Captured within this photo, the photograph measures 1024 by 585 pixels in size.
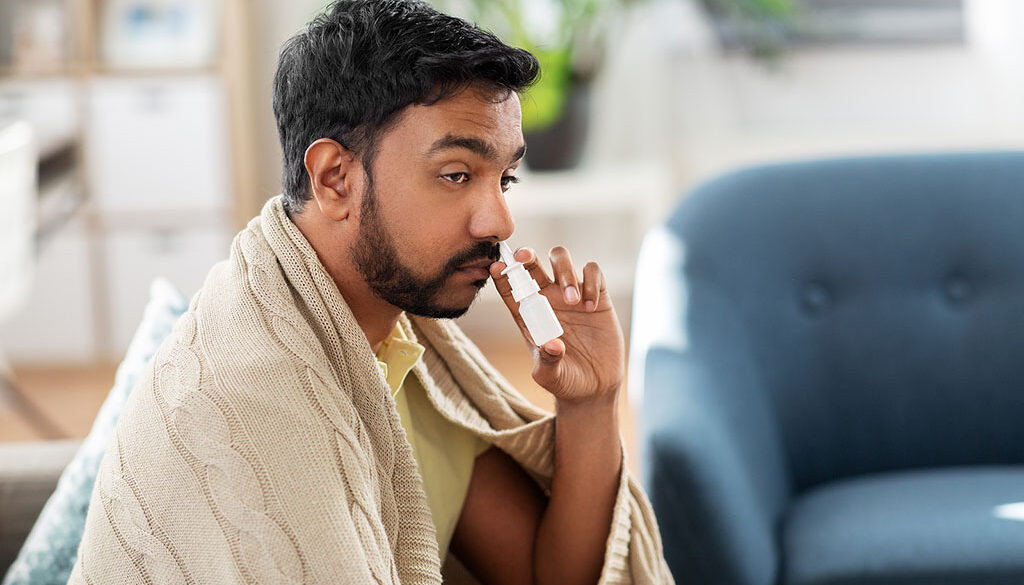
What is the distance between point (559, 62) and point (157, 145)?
4.39 feet

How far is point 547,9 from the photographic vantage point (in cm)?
396

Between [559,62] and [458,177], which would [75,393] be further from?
[458,177]

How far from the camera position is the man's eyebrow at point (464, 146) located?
104cm

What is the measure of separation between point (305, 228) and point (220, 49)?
2.97 metres

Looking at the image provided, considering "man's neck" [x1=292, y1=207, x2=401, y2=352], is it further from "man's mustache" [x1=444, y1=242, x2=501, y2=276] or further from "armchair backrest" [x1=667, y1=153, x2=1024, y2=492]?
"armchair backrest" [x1=667, y1=153, x2=1024, y2=492]

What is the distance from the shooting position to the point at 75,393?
12.4 ft

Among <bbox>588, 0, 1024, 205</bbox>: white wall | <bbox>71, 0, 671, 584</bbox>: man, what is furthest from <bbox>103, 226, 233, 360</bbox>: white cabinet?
<bbox>71, 0, 671, 584</bbox>: man

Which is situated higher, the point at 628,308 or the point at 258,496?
the point at 628,308

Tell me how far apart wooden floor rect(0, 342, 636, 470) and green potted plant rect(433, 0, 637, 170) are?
0.65 meters

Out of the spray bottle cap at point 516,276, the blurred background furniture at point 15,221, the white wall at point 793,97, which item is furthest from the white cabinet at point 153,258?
the spray bottle cap at point 516,276

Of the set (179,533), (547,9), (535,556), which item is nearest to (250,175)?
(547,9)

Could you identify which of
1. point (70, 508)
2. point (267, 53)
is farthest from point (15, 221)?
point (70, 508)

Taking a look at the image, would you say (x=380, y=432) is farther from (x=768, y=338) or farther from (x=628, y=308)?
(x=628, y=308)

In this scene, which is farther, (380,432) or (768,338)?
(768,338)
